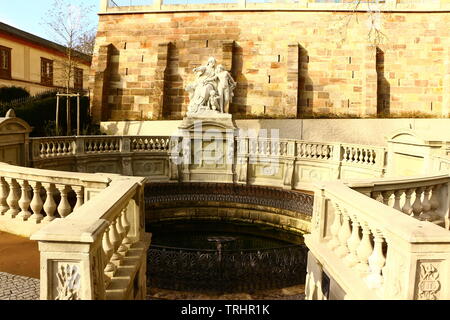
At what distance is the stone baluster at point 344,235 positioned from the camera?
353cm

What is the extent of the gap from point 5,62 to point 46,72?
435 cm

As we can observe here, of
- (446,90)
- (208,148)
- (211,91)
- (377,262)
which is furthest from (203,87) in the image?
(446,90)

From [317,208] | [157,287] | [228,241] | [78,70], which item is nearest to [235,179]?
[228,241]

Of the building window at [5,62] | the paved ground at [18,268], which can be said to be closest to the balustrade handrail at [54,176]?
the paved ground at [18,268]

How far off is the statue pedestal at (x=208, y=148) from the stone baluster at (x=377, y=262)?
372 inches

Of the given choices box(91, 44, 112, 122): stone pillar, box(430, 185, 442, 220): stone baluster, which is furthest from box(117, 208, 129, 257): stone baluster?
box(91, 44, 112, 122): stone pillar

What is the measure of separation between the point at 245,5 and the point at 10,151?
1481cm

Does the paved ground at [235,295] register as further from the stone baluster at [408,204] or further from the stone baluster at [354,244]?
the stone baluster at [354,244]

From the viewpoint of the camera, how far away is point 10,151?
8188mm

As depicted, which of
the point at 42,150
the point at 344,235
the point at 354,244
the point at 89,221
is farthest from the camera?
the point at 42,150

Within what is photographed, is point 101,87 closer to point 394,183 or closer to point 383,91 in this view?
point 383,91

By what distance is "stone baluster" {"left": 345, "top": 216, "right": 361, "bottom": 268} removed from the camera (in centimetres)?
330

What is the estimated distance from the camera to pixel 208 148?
40.8ft

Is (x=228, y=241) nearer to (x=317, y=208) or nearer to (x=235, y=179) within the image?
(x=235, y=179)
